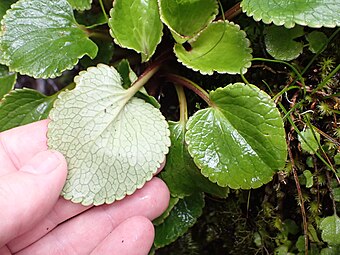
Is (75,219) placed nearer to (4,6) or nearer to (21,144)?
(21,144)

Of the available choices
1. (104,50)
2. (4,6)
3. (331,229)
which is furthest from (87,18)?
(331,229)

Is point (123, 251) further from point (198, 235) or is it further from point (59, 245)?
point (198, 235)

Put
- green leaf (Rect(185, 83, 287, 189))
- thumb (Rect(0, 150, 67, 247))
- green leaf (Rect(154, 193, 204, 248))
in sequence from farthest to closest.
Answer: green leaf (Rect(154, 193, 204, 248)) < green leaf (Rect(185, 83, 287, 189)) < thumb (Rect(0, 150, 67, 247))

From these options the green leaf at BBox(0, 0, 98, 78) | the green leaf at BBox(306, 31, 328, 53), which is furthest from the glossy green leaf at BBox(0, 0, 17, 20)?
the green leaf at BBox(306, 31, 328, 53)

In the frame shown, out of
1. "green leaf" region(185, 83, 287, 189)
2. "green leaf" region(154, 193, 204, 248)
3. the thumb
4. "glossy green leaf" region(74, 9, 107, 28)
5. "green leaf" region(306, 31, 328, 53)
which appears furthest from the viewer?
"glossy green leaf" region(74, 9, 107, 28)

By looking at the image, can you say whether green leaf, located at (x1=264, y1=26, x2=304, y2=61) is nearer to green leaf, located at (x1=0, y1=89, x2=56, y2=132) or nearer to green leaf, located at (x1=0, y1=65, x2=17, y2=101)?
green leaf, located at (x1=0, y1=89, x2=56, y2=132)

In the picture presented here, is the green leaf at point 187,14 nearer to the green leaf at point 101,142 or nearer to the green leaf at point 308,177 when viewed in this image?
the green leaf at point 101,142
